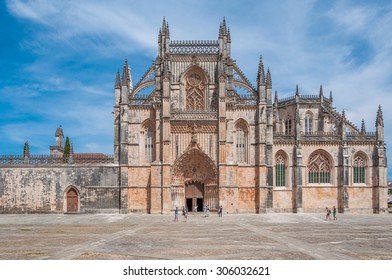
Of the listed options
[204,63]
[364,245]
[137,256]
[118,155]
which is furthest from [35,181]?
[364,245]

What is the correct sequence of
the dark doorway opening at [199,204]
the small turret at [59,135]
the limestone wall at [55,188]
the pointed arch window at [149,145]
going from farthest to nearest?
the small turret at [59,135]
the dark doorway opening at [199,204]
the pointed arch window at [149,145]
the limestone wall at [55,188]

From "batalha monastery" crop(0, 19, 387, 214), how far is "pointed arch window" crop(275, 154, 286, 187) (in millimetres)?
123

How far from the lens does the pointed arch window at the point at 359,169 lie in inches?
2047

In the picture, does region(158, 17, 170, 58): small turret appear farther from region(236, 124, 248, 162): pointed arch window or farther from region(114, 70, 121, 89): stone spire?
region(236, 124, 248, 162): pointed arch window

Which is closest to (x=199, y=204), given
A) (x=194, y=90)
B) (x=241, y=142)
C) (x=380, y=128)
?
(x=241, y=142)

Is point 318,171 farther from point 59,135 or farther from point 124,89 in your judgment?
point 59,135

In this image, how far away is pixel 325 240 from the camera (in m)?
22.6

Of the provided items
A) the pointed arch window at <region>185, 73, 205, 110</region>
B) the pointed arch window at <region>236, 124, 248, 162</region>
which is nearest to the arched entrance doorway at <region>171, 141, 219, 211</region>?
the pointed arch window at <region>236, 124, 248, 162</region>

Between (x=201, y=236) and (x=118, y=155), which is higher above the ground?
(x=118, y=155)

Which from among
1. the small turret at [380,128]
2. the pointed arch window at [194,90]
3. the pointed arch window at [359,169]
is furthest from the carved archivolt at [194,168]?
the small turret at [380,128]

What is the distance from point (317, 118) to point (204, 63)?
2136cm

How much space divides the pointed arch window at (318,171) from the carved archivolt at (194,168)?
13142 mm

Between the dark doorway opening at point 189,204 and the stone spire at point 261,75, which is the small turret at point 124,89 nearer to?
the dark doorway opening at point 189,204
